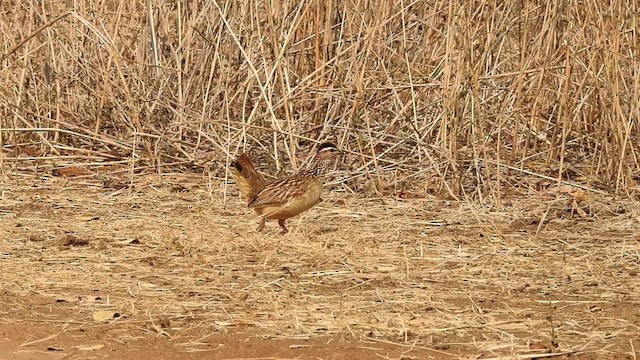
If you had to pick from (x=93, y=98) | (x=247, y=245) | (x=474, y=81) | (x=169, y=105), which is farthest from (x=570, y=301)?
(x=93, y=98)

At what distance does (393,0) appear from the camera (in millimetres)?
9031

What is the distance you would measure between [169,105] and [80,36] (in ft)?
3.62

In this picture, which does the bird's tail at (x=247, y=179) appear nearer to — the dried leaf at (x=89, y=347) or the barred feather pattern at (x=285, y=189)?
the barred feather pattern at (x=285, y=189)

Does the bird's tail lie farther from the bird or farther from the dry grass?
the dry grass

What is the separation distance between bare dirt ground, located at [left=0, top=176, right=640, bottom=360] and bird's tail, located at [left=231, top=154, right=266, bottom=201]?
0.19m

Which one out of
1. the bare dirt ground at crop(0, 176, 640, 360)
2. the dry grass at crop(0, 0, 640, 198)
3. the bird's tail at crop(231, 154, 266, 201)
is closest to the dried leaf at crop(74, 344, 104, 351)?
the bare dirt ground at crop(0, 176, 640, 360)

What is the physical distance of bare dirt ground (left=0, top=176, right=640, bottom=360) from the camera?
5.16 meters

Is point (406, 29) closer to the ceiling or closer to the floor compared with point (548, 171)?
closer to the ceiling

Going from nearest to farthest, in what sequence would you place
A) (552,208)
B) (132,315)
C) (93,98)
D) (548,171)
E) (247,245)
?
(132,315) → (247,245) → (552,208) → (548,171) → (93,98)

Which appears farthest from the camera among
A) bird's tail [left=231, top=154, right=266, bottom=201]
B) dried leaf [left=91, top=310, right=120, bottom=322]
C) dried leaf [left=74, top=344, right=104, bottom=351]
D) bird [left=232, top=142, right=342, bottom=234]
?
bird's tail [left=231, top=154, right=266, bottom=201]

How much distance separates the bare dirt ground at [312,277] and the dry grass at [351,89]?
419 mm

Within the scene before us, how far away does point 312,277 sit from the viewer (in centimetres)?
633

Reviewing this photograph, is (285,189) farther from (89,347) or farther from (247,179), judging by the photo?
(89,347)

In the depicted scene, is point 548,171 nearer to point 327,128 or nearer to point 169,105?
point 327,128
